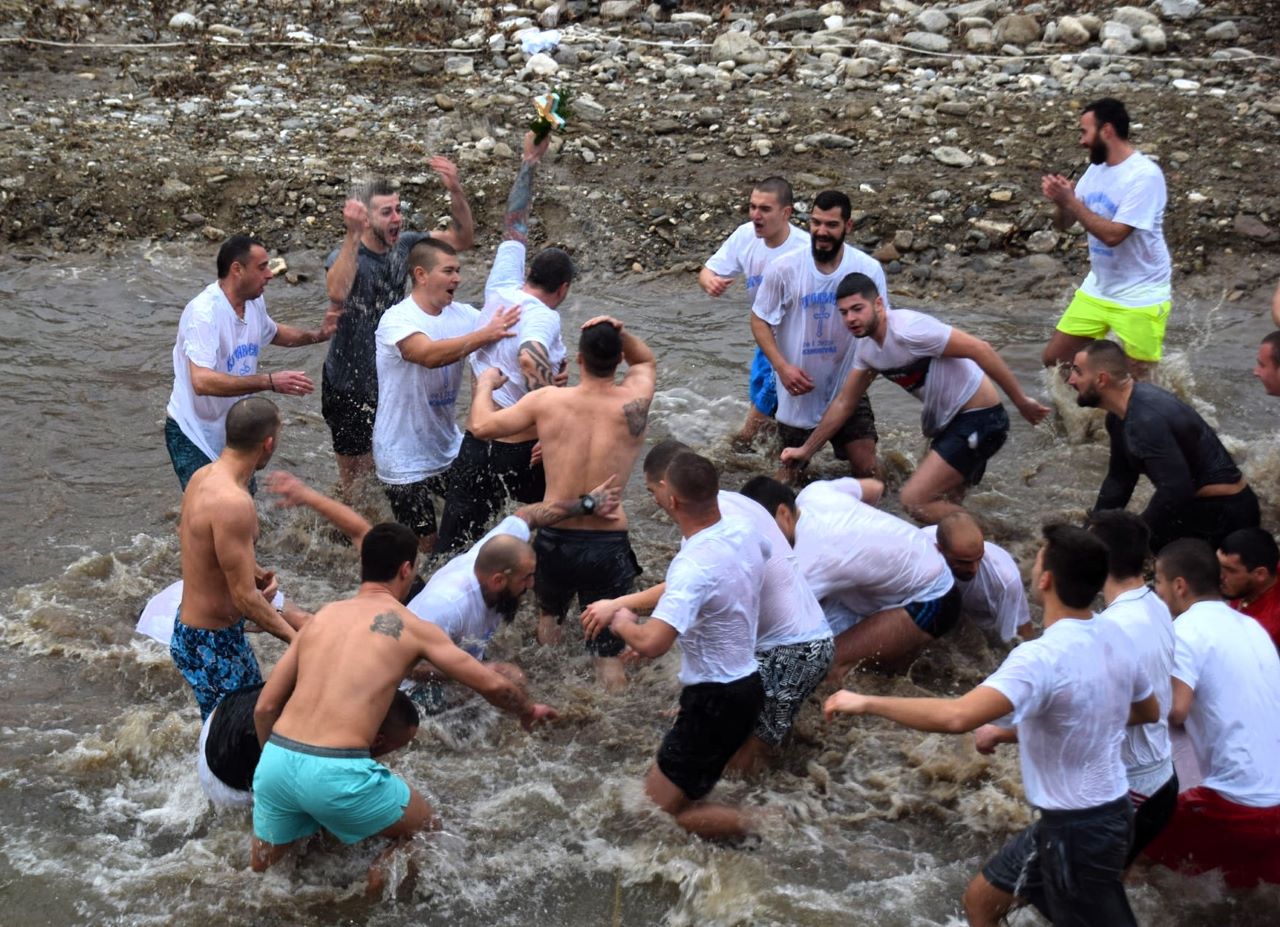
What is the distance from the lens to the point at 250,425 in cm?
507

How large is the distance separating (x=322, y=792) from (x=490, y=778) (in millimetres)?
1229

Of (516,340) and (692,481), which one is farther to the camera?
(516,340)

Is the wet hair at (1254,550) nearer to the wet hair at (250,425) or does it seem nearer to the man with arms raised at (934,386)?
the man with arms raised at (934,386)

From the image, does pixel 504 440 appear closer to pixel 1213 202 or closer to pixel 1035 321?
pixel 1035 321

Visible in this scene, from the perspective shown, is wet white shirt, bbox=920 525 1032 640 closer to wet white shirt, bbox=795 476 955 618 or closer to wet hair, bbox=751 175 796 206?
wet white shirt, bbox=795 476 955 618

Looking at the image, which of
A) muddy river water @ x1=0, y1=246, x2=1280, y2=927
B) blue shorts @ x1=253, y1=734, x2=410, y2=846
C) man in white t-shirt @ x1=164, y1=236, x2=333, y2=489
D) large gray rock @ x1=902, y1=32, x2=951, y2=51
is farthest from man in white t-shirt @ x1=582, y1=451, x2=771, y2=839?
large gray rock @ x1=902, y1=32, x2=951, y2=51

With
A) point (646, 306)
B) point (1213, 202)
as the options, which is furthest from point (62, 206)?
point (1213, 202)

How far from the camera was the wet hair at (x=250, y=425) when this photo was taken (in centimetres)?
507

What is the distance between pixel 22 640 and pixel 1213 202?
902cm

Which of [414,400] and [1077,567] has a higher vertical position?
[1077,567]

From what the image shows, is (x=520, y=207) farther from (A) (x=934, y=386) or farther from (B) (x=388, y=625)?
(B) (x=388, y=625)

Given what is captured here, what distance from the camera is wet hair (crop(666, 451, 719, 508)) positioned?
4660mm

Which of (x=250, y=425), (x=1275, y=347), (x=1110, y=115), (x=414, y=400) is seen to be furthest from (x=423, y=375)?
(x=1110, y=115)

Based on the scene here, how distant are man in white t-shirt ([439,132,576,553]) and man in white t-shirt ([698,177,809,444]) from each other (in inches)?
49.6
